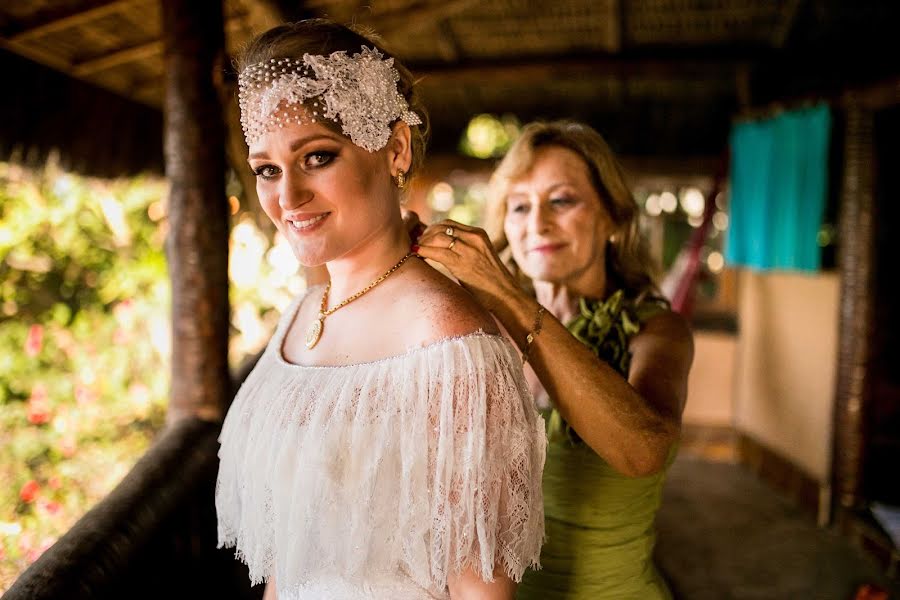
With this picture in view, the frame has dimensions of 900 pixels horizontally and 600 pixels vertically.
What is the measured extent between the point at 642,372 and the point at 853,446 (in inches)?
117

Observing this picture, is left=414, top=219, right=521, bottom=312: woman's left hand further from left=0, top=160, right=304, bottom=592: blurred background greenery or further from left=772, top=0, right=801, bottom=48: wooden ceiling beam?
left=772, top=0, right=801, bottom=48: wooden ceiling beam

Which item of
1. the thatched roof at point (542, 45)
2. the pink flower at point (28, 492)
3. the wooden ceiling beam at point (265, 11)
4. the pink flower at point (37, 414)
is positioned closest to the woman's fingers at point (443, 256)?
the wooden ceiling beam at point (265, 11)

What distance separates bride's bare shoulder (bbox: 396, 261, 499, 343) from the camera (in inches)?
39.8

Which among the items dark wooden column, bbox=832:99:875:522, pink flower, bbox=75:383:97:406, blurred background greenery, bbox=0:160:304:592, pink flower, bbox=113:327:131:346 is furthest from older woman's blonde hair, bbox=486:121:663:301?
pink flower, bbox=113:327:131:346

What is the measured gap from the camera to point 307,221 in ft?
3.49

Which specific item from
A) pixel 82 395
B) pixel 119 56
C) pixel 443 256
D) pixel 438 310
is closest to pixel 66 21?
pixel 119 56

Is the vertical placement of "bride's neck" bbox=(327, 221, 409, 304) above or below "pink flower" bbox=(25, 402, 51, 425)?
above

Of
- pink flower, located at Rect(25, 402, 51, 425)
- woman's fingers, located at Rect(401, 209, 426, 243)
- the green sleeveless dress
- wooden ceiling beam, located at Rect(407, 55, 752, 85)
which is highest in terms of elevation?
wooden ceiling beam, located at Rect(407, 55, 752, 85)

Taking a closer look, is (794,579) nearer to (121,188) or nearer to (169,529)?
(169,529)

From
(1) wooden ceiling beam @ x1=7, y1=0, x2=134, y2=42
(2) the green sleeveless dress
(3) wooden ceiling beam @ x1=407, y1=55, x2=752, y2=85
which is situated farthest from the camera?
(3) wooden ceiling beam @ x1=407, y1=55, x2=752, y2=85

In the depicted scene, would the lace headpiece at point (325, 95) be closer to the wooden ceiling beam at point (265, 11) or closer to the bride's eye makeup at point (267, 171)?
the bride's eye makeup at point (267, 171)

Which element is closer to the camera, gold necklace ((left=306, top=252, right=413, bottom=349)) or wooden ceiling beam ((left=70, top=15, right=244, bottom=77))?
gold necklace ((left=306, top=252, right=413, bottom=349))

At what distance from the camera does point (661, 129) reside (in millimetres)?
6262

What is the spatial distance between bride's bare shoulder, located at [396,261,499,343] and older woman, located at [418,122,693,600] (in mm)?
102
